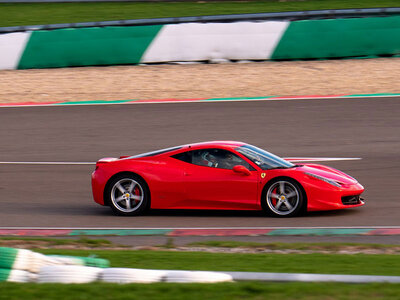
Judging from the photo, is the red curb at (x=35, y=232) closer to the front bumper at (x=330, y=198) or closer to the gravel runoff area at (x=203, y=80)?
the front bumper at (x=330, y=198)

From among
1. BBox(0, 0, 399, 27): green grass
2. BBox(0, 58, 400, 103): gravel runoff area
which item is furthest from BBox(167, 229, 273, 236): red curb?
BBox(0, 0, 399, 27): green grass

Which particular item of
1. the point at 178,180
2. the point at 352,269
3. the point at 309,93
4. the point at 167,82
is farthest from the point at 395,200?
the point at 167,82

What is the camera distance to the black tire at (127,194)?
35.5ft

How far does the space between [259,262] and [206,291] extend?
70.6 inches

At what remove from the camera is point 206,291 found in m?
5.67

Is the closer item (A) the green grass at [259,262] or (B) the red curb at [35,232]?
(A) the green grass at [259,262]

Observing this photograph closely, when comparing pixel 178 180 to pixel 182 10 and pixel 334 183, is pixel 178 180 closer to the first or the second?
pixel 334 183

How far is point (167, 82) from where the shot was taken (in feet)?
68.8

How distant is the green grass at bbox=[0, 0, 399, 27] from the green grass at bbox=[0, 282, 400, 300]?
19.7 m

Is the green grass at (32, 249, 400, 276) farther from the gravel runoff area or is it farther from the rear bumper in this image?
the gravel runoff area

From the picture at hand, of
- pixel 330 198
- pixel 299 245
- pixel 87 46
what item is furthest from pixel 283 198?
pixel 87 46

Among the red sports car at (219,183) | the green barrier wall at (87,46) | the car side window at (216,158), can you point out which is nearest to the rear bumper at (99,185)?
the red sports car at (219,183)

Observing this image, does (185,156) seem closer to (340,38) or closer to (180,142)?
(180,142)

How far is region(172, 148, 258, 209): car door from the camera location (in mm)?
10508
